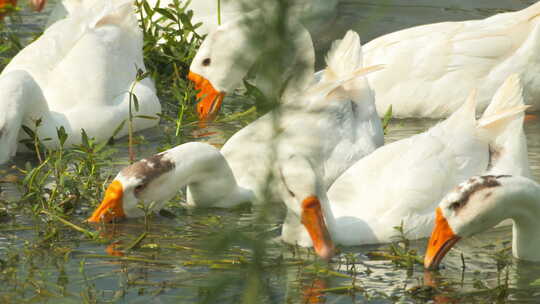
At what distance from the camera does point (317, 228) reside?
5738 mm

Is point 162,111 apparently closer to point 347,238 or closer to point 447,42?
point 447,42

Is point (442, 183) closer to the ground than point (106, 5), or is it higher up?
closer to the ground

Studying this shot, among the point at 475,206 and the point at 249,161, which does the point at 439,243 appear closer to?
the point at 475,206

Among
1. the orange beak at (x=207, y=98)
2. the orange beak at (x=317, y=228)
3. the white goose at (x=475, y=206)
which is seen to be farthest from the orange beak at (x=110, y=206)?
the orange beak at (x=207, y=98)

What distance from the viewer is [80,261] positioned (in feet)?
18.5

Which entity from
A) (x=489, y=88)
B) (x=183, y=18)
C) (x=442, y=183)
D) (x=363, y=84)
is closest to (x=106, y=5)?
(x=183, y=18)

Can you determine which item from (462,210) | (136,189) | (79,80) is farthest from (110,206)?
(462,210)

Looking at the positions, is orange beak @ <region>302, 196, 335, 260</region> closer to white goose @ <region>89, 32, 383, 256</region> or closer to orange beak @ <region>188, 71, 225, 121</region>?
white goose @ <region>89, 32, 383, 256</region>

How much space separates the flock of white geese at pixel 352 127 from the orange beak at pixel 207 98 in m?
0.01

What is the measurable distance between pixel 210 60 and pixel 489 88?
2.18 meters

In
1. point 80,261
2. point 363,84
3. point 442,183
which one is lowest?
point 80,261

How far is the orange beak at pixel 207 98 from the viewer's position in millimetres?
8492

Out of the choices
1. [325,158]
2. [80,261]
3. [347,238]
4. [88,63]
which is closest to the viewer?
[80,261]

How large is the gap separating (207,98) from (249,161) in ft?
8.82
